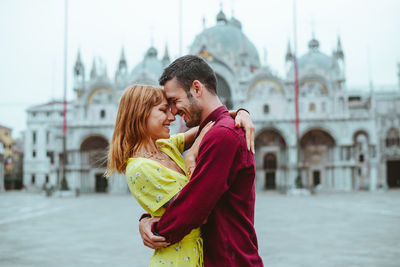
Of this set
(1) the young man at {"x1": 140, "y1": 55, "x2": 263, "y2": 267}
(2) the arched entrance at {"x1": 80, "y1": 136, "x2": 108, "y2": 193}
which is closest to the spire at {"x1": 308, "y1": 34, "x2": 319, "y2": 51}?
(2) the arched entrance at {"x1": 80, "y1": 136, "x2": 108, "y2": 193}

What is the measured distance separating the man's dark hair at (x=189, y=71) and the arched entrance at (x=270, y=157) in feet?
118

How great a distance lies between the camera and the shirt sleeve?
1.77 metres

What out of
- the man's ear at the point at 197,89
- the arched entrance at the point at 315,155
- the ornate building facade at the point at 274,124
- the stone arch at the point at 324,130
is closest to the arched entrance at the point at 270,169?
the ornate building facade at the point at 274,124

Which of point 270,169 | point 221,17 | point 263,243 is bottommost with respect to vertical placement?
point 263,243

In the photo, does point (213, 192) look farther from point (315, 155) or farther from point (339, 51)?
point (339, 51)

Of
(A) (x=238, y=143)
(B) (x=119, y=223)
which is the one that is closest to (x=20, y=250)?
(B) (x=119, y=223)

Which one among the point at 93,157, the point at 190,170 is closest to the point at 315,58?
the point at 93,157

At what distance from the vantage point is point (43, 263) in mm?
6387

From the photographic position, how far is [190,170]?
208cm

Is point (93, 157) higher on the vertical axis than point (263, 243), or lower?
higher

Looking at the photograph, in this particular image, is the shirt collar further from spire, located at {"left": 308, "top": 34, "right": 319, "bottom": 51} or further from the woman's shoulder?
spire, located at {"left": 308, "top": 34, "right": 319, "bottom": 51}

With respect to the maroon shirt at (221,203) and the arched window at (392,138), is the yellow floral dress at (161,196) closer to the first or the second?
the maroon shirt at (221,203)

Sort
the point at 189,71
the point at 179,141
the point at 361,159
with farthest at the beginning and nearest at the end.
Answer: the point at 361,159
the point at 179,141
the point at 189,71

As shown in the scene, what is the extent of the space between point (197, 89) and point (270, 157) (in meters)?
36.9
